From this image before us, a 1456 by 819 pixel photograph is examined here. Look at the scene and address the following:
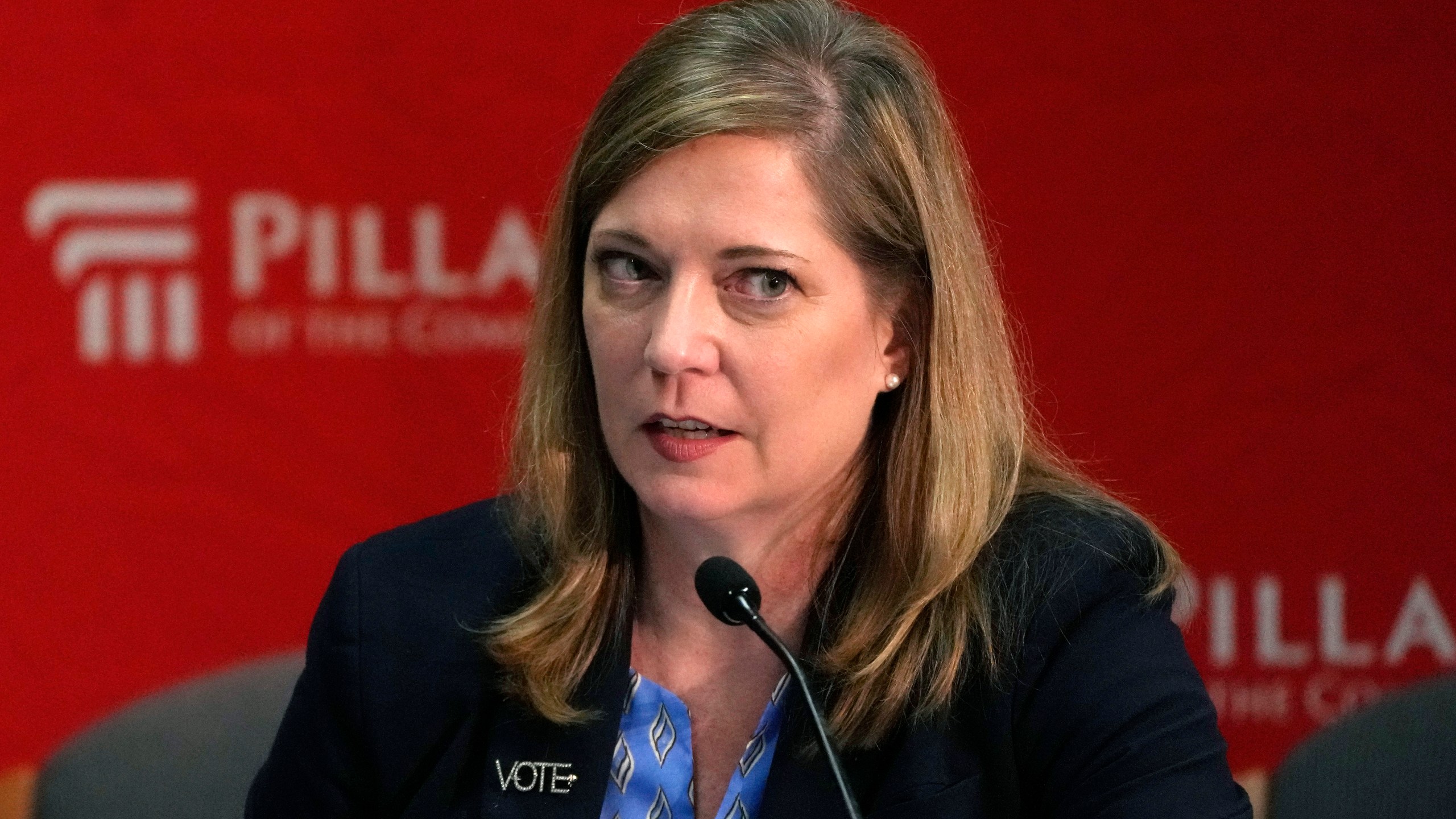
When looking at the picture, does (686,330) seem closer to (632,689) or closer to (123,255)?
(632,689)

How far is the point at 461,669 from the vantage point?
180cm

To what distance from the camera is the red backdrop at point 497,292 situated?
270 cm

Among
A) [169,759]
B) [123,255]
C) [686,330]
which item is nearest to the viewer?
[686,330]

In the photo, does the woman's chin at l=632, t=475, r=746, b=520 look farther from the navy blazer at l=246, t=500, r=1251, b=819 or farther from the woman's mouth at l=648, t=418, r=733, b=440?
the navy blazer at l=246, t=500, r=1251, b=819

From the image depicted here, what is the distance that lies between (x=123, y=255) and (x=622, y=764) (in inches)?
56.4

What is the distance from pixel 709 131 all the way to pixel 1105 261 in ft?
4.04

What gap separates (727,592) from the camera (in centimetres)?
152

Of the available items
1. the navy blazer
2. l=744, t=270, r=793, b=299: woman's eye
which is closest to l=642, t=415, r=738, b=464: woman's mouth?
l=744, t=270, r=793, b=299: woman's eye

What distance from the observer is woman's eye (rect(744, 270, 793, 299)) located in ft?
5.52

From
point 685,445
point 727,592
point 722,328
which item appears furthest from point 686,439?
point 727,592

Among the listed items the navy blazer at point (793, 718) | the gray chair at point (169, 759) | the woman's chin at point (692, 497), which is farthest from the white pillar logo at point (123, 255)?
the woman's chin at point (692, 497)

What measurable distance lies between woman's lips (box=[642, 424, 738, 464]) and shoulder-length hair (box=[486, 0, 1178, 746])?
0.72 feet

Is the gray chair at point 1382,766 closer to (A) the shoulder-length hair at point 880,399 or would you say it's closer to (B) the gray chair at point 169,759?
(A) the shoulder-length hair at point 880,399

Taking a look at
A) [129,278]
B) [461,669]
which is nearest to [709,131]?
[461,669]
